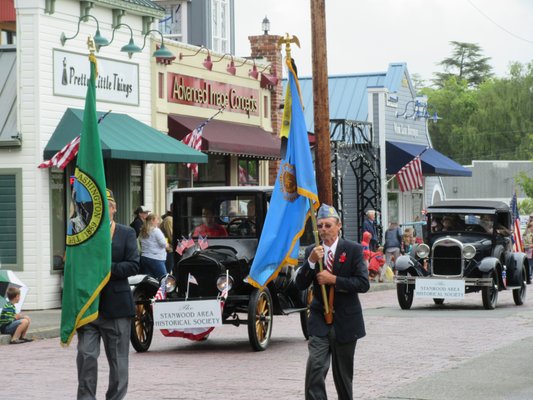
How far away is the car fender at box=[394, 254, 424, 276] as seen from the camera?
22.6 metres

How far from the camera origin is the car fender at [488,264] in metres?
22.0

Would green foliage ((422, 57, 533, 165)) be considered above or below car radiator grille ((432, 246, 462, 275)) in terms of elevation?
above

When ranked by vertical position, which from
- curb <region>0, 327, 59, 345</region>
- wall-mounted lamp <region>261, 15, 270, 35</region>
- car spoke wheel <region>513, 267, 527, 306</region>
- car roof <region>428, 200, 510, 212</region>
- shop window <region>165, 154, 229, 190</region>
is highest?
wall-mounted lamp <region>261, 15, 270, 35</region>

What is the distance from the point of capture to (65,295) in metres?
10.5

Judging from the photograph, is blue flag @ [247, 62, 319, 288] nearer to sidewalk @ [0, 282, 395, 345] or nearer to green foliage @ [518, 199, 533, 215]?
sidewalk @ [0, 282, 395, 345]

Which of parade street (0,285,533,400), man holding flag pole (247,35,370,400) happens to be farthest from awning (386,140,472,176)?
man holding flag pole (247,35,370,400)

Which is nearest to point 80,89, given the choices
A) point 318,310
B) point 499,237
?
point 499,237

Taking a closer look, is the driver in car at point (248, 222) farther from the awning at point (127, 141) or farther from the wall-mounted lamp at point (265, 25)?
the wall-mounted lamp at point (265, 25)

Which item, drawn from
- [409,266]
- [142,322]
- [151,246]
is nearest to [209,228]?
[142,322]

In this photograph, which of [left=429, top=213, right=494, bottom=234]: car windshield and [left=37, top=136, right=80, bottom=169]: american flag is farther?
[left=429, top=213, right=494, bottom=234]: car windshield

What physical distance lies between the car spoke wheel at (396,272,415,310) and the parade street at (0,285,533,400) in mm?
1946

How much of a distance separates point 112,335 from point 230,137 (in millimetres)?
18868

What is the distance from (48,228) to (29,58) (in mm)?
3138

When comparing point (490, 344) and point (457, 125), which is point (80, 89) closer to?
point (490, 344)
